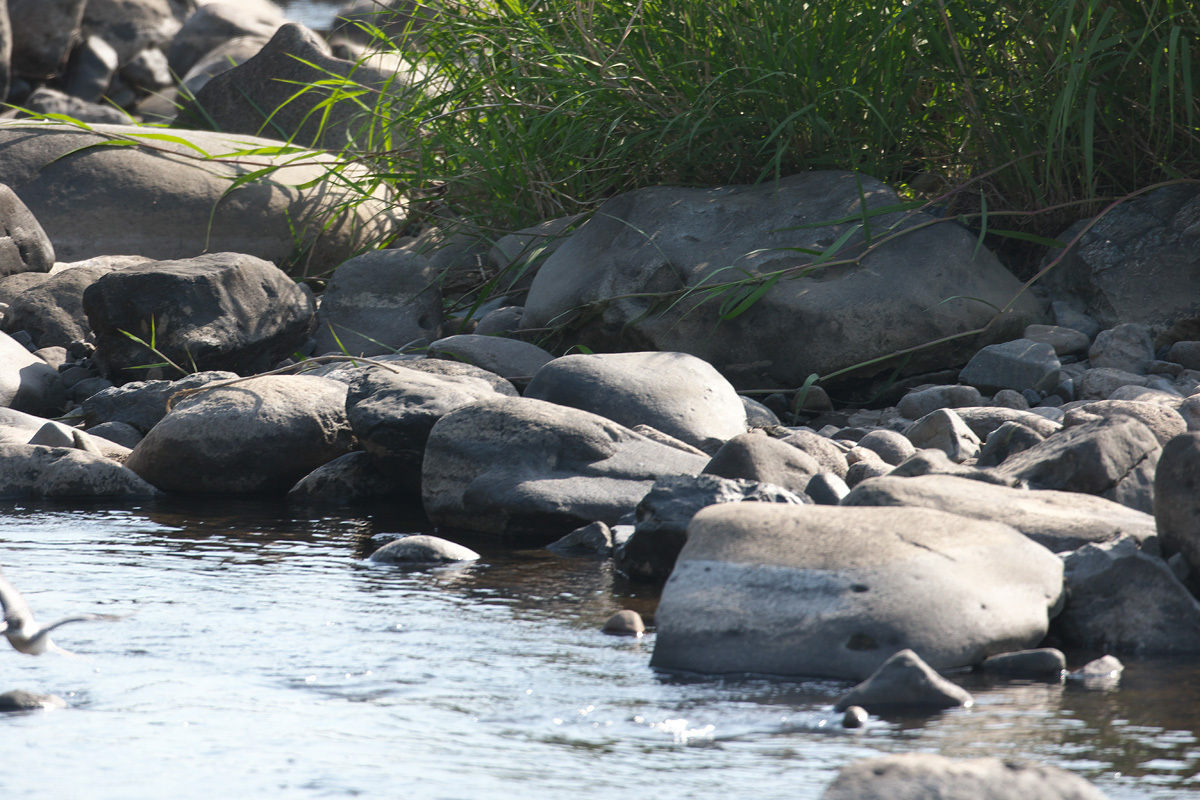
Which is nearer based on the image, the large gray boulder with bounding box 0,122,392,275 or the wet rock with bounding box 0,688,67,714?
the wet rock with bounding box 0,688,67,714

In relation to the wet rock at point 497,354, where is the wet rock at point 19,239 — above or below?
above

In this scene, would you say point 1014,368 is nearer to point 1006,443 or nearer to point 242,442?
point 1006,443

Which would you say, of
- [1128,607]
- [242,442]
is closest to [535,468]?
[242,442]

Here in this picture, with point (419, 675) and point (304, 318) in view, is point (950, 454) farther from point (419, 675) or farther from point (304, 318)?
point (304, 318)

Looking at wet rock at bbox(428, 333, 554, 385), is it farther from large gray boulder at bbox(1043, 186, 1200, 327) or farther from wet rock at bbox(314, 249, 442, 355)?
large gray boulder at bbox(1043, 186, 1200, 327)

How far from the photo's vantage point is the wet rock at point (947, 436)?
4.00 meters

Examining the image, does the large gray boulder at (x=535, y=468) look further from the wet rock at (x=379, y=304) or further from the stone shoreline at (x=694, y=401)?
the wet rock at (x=379, y=304)

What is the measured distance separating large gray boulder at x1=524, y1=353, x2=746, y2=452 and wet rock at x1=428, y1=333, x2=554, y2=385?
66 centimetres

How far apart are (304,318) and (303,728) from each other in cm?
414

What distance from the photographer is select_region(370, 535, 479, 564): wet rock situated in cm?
354

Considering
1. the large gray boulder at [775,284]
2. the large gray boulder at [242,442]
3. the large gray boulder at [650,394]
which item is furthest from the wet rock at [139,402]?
the large gray boulder at [650,394]

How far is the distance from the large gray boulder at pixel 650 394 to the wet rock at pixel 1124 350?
1419 mm

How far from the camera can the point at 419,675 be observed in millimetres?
2512

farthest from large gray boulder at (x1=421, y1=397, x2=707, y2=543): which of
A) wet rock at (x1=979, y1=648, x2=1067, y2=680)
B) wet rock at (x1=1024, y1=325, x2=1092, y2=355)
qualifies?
wet rock at (x1=1024, y1=325, x2=1092, y2=355)
